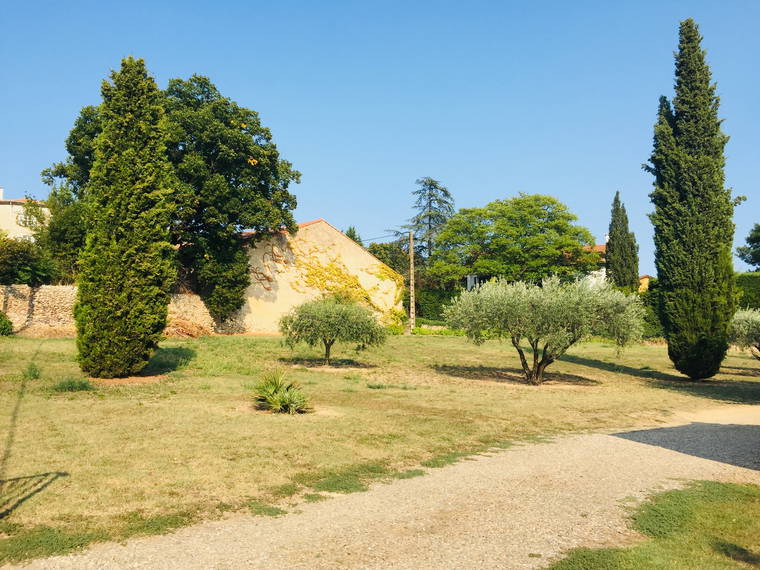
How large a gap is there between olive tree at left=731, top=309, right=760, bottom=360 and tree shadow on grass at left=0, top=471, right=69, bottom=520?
29.5 metres

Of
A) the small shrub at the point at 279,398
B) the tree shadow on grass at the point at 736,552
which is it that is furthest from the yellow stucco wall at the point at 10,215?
the tree shadow on grass at the point at 736,552

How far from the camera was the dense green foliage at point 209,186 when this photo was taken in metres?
33.9

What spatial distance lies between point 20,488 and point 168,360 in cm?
1624

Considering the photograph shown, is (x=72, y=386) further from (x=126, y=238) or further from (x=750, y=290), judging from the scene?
(x=750, y=290)

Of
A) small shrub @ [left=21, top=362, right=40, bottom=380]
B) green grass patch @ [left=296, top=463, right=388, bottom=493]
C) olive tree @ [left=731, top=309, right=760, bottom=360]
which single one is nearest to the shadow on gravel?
green grass patch @ [left=296, top=463, right=388, bottom=493]

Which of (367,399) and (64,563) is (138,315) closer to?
(367,399)

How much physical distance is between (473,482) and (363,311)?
17.0 meters

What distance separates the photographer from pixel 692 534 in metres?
6.39

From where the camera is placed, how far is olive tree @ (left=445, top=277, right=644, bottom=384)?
21.6 m

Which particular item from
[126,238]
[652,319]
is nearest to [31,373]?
[126,238]

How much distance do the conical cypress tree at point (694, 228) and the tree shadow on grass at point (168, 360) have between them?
22266mm

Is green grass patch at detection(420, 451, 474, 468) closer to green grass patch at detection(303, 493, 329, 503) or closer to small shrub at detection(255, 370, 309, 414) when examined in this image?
green grass patch at detection(303, 493, 329, 503)

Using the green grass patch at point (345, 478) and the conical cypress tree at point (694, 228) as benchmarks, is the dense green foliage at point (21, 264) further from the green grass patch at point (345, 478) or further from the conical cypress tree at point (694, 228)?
the conical cypress tree at point (694, 228)

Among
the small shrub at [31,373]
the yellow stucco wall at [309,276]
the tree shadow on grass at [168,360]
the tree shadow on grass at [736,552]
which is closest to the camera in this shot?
the tree shadow on grass at [736,552]
